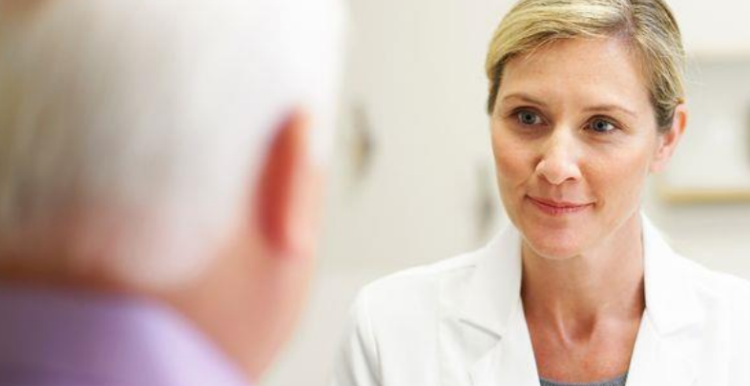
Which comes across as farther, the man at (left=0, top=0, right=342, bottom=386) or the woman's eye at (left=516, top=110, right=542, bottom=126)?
the woman's eye at (left=516, top=110, right=542, bottom=126)

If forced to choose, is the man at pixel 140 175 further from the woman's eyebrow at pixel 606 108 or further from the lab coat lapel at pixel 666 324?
the lab coat lapel at pixel 666 324

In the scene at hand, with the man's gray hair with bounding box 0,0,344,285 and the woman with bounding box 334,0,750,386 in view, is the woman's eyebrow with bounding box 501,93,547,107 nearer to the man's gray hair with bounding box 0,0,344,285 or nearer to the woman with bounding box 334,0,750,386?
the woman with bounding box 334,0,750,386

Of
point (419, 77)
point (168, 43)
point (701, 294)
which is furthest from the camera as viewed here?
point (419, 77)

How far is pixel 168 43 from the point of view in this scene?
0.48m

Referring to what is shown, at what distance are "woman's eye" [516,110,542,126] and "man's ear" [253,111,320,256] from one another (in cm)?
76

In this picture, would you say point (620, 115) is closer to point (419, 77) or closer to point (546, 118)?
point (546, 118)

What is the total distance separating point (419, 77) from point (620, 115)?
51.9 inches

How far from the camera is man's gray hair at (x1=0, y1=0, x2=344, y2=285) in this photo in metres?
0.48

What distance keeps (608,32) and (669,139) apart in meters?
0.20

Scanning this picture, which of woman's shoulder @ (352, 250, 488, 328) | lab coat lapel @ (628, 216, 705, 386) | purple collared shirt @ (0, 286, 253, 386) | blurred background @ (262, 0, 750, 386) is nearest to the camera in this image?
purple collared shirt @ (0, 286, 253, 386)

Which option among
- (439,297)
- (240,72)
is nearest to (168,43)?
(240,72)

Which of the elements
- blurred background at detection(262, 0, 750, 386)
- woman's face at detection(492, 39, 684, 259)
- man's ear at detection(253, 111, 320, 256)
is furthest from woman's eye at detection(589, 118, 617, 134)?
blurred background at detection(262, 0, 750, 386)

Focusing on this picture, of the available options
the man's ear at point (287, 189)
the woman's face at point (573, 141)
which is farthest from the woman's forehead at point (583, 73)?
the man's ear at point (287, 189)

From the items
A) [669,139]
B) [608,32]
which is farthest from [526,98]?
[669,139]
